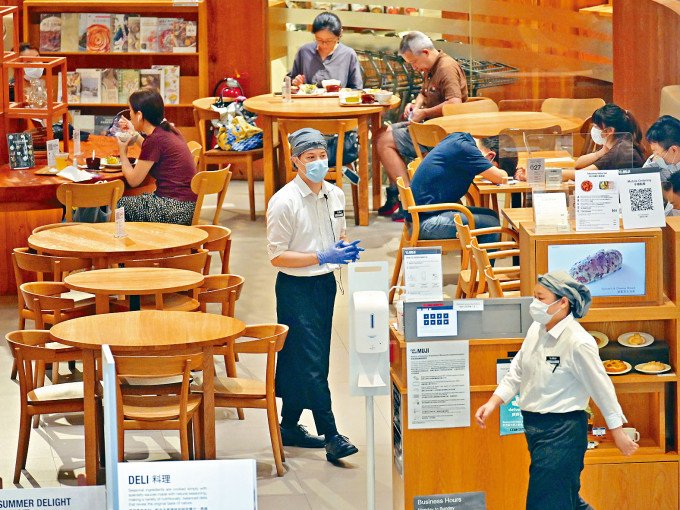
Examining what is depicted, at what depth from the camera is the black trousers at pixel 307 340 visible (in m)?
5.59

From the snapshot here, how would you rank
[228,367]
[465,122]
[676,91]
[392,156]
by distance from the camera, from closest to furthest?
[228,367]
[676,91]
[465,122]
[392,156]

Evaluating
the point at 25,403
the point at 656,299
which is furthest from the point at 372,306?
the point at 25,403

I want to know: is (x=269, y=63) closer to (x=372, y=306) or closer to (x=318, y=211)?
(x=318, y=211)

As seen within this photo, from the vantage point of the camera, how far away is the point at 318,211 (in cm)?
561

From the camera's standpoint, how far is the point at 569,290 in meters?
4.22

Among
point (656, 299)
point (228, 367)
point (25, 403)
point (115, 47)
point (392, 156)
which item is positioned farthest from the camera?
point (115, 47)

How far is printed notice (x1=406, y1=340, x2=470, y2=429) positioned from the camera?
14.8 ft

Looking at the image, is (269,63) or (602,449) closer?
(602,449)

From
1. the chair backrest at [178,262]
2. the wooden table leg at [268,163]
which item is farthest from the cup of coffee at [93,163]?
the wooden table leg at [268,163]

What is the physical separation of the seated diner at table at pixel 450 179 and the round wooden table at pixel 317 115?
236cm

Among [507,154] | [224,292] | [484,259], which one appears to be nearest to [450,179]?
[507,154]

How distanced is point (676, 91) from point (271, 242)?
4734mm

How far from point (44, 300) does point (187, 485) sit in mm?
3249

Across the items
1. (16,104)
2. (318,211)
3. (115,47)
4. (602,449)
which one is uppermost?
(115,47)
